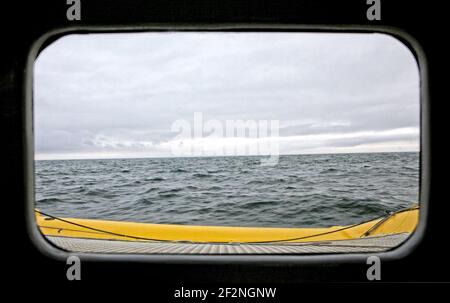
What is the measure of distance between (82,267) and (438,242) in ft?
4.99

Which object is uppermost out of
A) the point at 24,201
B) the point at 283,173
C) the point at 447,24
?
the point at 447,24

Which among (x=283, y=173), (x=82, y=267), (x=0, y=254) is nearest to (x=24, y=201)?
(x=0, y=254)

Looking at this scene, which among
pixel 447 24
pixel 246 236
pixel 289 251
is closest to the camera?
pixel 447 24

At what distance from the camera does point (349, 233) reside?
10.4ft

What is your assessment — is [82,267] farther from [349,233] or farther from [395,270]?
[349,233]

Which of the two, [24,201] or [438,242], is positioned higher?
[24,201]

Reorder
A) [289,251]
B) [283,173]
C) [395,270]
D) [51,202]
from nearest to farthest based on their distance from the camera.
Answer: [395,270]
[289,251]
[51,202]
[283,173]

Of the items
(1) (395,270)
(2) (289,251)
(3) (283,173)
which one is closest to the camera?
(1) (395,270)

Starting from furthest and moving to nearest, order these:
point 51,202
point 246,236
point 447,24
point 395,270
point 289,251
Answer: point 51,202
point 246,236
point 289,251
point 395,270
point 447,24

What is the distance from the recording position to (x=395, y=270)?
1575 millimetres

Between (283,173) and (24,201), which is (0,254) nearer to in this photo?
(24,201)

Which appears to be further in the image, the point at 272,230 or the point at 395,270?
the point at 272,230
